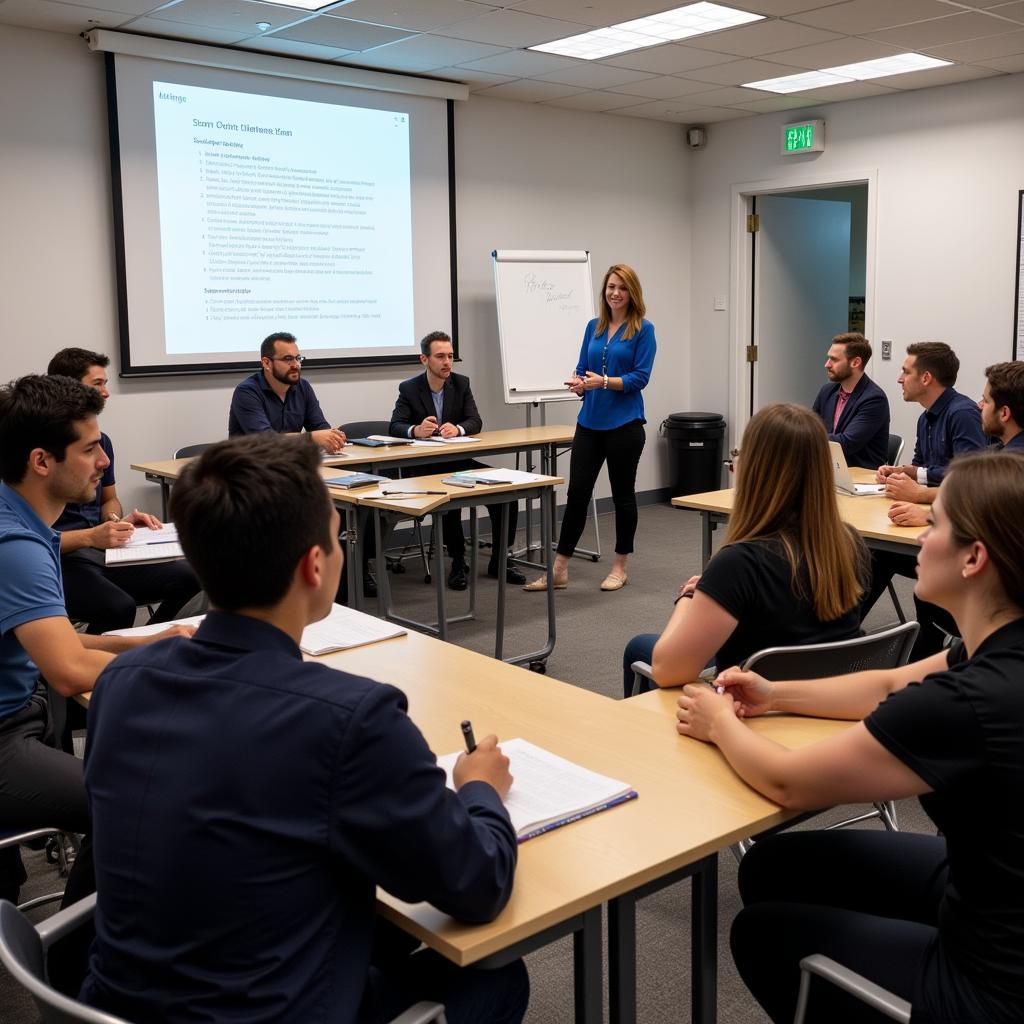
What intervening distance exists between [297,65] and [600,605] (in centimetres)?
338

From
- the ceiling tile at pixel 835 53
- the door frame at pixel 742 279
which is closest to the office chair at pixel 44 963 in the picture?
the ceiling tile at pixel 835 53

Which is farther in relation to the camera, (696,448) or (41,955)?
(696,448)

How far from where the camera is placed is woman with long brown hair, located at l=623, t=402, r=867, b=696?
203 cm

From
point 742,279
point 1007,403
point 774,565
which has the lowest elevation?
point 774,565

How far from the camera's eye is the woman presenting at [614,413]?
5.59 m

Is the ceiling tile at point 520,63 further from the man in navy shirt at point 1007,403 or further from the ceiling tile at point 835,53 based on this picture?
the man in navy shirt at point 1007,403

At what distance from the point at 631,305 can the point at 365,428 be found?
174cm

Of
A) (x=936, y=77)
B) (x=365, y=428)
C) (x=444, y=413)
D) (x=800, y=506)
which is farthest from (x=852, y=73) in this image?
(x=800, y=506)

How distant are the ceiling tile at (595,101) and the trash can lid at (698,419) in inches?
89.5

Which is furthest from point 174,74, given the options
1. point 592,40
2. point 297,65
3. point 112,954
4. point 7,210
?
point 112,954

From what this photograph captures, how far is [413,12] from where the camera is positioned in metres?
4.88

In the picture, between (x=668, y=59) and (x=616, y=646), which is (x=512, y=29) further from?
(x=616, y=646)

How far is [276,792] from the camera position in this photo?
3.61ft

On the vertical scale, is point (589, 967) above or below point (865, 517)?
below
